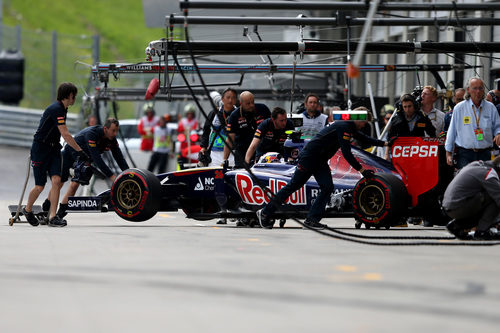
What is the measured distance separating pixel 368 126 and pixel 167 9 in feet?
65.6

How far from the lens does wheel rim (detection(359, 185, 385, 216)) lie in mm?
12805

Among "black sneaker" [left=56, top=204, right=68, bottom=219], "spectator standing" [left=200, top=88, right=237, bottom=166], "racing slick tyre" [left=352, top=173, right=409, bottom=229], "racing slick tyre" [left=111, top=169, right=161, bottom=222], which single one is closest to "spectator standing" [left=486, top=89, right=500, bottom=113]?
"racing slick tyre" [left=352, top=173, right=409, bottom=229]

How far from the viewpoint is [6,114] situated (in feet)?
111

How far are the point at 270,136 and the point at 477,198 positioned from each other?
3974mm

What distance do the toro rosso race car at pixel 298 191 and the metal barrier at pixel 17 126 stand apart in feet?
65.8

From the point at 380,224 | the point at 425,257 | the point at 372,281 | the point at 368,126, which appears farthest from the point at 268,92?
the point at 372,281

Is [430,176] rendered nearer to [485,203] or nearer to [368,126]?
[485,203]

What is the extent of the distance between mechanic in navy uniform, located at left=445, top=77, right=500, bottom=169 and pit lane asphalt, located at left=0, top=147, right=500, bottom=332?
6.55 ft

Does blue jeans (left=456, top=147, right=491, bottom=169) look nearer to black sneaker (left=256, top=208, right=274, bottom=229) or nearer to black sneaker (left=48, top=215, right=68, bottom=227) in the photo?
black sneaker (left=256, top=208, right=274, bottom=229)

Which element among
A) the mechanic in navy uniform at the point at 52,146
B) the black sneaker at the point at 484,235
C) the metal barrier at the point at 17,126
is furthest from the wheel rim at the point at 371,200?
the metal barrier at the point at 17,126

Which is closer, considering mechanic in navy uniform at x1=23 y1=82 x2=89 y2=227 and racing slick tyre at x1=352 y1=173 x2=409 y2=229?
racing slick tyre at x1=352 y1=173 x2=409 y2=229

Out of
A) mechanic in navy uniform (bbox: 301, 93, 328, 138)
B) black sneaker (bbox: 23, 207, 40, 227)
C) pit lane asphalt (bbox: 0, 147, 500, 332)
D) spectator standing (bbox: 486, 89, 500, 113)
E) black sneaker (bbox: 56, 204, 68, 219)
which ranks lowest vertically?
pit lane asphalt (bbox: 0, 147, 500, 332)

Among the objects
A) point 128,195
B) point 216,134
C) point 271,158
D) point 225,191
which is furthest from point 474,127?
point 128,195

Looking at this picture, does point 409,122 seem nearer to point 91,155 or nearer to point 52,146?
point 91,155
